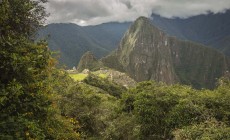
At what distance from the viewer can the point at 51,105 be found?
65.1ft

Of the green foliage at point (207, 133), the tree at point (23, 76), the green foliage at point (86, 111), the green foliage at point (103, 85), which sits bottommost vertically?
the green foliage at point (103, 85)

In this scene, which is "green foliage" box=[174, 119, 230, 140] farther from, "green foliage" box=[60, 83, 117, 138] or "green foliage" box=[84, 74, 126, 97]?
"green foliage" box=[84, 74, 126, 97]

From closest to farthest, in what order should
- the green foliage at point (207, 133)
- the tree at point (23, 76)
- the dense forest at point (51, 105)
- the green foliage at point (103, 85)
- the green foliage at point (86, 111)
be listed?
the tree at point (23, 76) → the dense forest at point (51, 105) → the green foliage at point (207, 133) → the green foliage at point (86, 111) → the green foliage at point (103, 85)

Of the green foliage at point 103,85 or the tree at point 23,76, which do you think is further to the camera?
the green foliage at point 103,85

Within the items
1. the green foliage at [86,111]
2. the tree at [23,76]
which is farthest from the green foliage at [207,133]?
the green foliage at [86,111]

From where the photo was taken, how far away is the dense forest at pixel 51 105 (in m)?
16.6

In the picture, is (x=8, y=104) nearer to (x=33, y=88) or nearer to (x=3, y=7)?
(x=33, y=88)

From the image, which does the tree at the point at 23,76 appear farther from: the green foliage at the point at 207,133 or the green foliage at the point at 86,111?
the green foliage at the point at 86,111

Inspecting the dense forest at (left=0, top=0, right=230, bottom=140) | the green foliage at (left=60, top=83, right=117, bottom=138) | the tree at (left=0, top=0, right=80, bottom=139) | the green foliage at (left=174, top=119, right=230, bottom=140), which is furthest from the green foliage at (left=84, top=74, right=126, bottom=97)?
the tree at (left=0, top=0, right=80, bottom=139)

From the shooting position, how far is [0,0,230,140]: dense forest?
16641mm

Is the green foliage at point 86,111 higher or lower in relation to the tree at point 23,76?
lower

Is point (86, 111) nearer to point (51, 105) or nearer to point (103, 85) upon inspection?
point (51, 105)

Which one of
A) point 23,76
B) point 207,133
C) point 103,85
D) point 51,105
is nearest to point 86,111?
point 207,133

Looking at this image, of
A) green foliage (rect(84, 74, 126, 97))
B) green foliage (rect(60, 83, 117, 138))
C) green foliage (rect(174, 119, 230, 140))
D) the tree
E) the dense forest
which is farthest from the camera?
green foliage (rect(84, 74, 126, 97))
